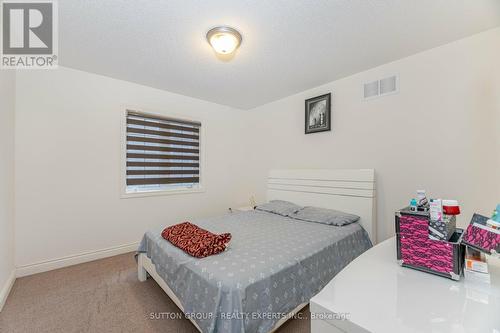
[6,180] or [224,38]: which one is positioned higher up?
[224,38]

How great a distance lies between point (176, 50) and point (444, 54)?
264cm

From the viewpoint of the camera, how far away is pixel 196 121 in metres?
3.61

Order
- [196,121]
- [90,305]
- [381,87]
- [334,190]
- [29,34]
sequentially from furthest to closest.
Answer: [196,121] → [334,190] → [381,87] → [29,34] → [90,305]

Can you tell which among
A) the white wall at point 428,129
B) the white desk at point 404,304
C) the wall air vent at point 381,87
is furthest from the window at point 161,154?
the white desk at point 404,304

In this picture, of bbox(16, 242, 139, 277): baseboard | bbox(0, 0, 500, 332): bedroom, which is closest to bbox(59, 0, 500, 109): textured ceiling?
bbox(0, 0, 500, 332): bedroom

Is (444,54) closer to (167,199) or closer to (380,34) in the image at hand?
(380,34)

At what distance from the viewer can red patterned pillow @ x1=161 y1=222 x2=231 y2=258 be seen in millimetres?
1567

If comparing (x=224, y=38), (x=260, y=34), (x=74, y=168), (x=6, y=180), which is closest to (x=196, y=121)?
(x=74, y=168)

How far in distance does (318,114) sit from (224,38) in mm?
1735

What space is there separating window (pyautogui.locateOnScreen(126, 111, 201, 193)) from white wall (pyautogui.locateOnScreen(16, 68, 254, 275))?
0.16 m

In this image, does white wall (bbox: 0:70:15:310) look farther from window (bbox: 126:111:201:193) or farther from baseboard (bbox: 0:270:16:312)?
window (bbox: 126:111:201:193)

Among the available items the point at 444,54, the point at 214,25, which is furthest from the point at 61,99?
the point at 444,54

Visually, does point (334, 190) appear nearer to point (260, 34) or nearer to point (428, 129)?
point (428, 129)

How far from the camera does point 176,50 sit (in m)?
2.18
